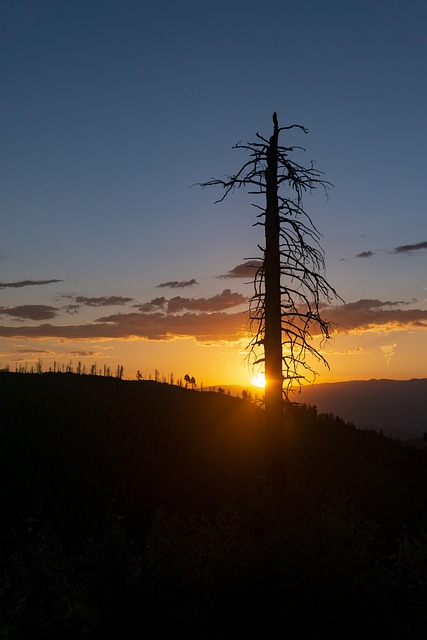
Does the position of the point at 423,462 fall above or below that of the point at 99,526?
above

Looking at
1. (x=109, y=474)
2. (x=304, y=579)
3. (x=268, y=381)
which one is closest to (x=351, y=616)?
(x=304, y=579)

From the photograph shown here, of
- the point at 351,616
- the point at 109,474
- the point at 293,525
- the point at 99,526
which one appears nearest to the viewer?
the point at 351,616

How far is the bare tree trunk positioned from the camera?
1554 cm

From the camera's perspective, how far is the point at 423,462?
109 feet

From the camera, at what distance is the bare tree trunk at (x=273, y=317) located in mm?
15539

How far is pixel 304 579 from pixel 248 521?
7.95 ft

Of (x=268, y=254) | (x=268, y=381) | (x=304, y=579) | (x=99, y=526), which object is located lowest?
(x=99, y=526)

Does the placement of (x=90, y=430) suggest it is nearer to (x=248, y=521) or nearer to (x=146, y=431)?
(x=146, y=431)

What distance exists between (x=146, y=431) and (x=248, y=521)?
231 feet

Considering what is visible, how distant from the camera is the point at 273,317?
51.3 feet

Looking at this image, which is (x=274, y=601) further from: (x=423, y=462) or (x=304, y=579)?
(x=423, y=462)

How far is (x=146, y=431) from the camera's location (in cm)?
8094

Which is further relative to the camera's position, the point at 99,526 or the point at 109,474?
the point at 109,474

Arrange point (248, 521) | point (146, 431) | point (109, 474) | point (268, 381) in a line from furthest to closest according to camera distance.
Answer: point (146, 431) < point (109, 474) < point (268, 381) < point (248, 521)
